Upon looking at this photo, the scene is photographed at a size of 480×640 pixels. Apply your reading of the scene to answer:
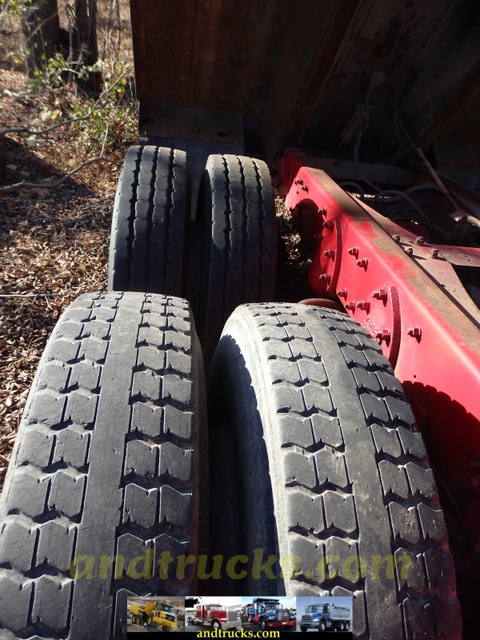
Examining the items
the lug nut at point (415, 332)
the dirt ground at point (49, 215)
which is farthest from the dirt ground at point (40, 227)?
the lug nut at point (415, 332)

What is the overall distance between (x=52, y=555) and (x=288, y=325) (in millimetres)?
958

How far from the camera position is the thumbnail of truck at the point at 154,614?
1.07 m

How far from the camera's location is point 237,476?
158cm

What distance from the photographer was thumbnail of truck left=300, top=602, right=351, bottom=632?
1093 mm

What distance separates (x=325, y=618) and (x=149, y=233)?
1.98 m

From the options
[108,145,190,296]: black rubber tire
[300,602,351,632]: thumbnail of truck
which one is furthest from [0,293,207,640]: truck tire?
[108,145,190,296]: black rubber tire

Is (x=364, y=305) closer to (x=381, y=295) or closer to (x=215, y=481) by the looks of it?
(x=381, y=295)

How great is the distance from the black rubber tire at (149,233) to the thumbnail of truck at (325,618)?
1771 mm

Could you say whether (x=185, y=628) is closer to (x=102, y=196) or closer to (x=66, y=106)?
(x=102, y=196)

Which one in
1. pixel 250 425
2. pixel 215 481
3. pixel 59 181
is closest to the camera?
pixel 250 425

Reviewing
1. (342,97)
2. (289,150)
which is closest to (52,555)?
(289,150)

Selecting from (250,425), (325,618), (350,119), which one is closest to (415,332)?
(250,425)

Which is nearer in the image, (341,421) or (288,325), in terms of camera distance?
(341,421)

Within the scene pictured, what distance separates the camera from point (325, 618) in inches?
43.1
